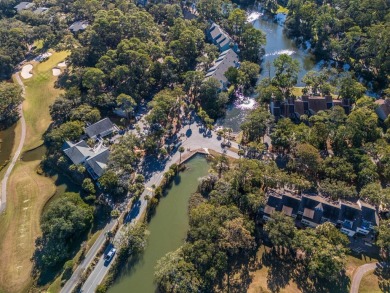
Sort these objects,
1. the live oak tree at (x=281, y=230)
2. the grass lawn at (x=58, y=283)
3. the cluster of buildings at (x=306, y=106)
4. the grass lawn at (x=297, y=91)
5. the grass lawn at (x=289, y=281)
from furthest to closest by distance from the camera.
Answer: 1. the grass lawn at (x=297, y=91)
2. the cluster of buildings at (x=306, y=106)
3. the grass lawn at (x=58, y=283)
4. the live oak tree at (x=281, y=230)
5. the grass lawn at (x=289, y=281)

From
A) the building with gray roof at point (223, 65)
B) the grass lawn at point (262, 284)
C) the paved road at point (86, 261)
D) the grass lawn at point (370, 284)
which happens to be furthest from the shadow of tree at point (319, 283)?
the building with gray roof at point (223, 65)

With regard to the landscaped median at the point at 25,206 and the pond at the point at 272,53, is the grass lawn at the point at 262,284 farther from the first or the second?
the landscaped median at the point at 25,206

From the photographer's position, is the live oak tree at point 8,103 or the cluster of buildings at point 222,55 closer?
the live oak tree at point 8,103

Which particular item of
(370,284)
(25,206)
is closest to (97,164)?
(25,206)

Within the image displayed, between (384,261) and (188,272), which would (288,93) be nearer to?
(384,261)

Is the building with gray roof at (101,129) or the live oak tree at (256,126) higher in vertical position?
the live oak tree at (256,126)

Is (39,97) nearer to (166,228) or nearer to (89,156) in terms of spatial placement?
(89,156)
